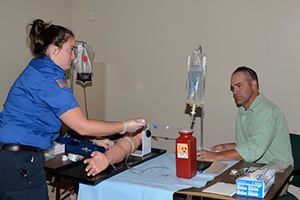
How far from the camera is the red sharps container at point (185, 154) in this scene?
1.57 metres

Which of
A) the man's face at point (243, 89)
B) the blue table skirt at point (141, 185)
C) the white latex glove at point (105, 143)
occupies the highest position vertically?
the man's face at point (243, 89)

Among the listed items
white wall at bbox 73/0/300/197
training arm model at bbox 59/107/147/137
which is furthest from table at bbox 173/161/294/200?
white wall at bbox 73/0/300/197

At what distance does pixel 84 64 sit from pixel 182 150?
1.99 metres

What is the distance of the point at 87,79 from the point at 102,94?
0.44 metres

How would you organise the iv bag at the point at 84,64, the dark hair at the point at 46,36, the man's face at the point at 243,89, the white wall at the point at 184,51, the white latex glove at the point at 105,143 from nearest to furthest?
the dark hair at the point at 46,36 → the white latex glove at the point at 105,143 → the man's face at the point at 243,89 → the white wall at the point at 184,51 → the iv bag at the point at 84,64

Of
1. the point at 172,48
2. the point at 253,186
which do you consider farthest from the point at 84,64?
the point at 253,186

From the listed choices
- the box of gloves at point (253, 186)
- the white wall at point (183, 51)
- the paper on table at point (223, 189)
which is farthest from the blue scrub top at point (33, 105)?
the white wall at point (183, 51)

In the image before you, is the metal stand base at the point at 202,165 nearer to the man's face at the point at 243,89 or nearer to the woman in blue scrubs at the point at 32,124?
the woman in blue scrubs at the point at 32,124

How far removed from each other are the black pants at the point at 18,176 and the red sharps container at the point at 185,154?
0.80 metres

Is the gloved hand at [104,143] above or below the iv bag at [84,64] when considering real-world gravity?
below

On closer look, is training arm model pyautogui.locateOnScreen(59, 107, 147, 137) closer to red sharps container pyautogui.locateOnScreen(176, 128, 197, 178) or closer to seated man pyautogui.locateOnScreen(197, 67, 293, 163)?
red sharps container pyautogui.locateOnScreen(176, 128, 197, 178)

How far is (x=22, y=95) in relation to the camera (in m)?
1.57

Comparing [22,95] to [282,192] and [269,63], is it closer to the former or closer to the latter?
[282,192]

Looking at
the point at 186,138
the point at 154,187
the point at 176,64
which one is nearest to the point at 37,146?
the point at 154,187
